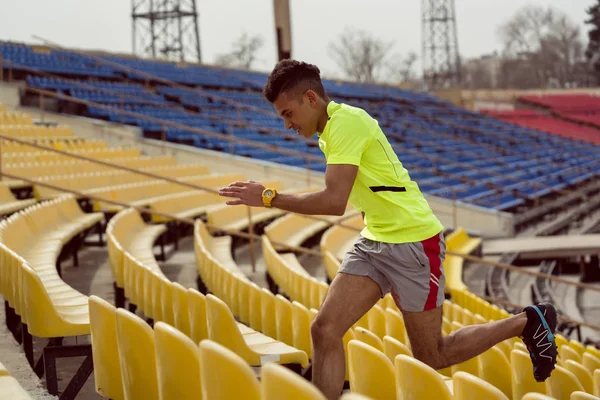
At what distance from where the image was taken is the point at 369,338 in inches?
114

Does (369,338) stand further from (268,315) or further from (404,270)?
(268,315)

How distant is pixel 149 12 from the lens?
26875 millimetres

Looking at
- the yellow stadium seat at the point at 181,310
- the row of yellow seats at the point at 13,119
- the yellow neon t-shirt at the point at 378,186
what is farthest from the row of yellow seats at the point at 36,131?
the yellow neon t-shirt at the point at 378,186

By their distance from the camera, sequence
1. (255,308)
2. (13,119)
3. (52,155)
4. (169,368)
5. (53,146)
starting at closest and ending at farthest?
(169,368) → (255,308) → (52,155) → (53,146) → (13,119)

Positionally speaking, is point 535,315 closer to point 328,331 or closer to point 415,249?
point 415,249

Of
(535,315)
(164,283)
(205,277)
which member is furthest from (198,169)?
(535,315)

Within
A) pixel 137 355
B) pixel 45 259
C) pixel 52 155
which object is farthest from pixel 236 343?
pixel 52 155

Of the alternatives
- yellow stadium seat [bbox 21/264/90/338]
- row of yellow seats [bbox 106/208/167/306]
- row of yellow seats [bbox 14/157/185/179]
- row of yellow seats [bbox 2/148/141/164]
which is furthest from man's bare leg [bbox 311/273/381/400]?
row of yellow seats [bbox 2/148/141/164]

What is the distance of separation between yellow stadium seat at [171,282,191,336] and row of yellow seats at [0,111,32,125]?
664 centimetres

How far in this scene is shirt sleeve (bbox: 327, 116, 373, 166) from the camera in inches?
A: 96.0

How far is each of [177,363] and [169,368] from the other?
1.2 inches

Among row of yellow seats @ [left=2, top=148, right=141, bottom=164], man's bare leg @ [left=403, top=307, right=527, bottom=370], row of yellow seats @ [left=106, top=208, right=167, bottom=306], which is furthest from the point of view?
row of yellow seats @ [left=2, top=148, right=141, bottom=164]

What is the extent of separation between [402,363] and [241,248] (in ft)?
19.3

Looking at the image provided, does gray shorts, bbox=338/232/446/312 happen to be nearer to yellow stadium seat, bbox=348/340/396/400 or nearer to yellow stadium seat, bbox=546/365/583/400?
yellow stadium seat, bbox=348/340/396/400
